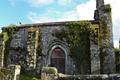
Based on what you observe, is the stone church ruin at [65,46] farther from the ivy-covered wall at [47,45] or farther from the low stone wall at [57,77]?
the low stone wall at [57,77]

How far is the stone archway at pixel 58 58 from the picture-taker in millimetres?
25513

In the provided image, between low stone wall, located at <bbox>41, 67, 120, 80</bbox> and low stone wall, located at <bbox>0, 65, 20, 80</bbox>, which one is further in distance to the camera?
low stone wall, located at <bbox>41, 67, 120, 80</bbox>

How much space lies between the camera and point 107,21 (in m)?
24.8

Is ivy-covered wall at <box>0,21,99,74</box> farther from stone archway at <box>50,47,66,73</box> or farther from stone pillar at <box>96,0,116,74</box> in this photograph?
stone pillar at <box>96,0,116,74</box>

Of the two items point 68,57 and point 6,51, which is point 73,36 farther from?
point 6,51

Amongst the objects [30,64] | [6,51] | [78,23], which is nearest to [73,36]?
[78,23]

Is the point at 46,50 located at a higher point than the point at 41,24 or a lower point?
lower

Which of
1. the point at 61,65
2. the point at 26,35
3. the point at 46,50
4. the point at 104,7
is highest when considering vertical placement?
the point at 104,7

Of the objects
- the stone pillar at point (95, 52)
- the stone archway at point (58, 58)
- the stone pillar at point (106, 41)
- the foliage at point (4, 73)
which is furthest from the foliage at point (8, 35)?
the foliage at point (4, 73)

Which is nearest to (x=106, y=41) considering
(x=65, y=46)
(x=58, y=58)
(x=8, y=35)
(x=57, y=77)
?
(x=65, y=46)

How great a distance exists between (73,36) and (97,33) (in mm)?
2491

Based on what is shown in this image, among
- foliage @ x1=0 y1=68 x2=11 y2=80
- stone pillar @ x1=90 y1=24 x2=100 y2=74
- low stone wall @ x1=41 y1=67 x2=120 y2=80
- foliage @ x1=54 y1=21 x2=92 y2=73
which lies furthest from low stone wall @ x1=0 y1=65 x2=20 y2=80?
foliage @ x1=54 y1=21 x2=92 y2=73

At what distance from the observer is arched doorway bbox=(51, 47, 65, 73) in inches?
1005

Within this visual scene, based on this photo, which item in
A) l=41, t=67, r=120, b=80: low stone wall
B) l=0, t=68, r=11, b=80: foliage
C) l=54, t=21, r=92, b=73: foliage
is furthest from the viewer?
l=54, t=21, r=92, b=73: foliage
